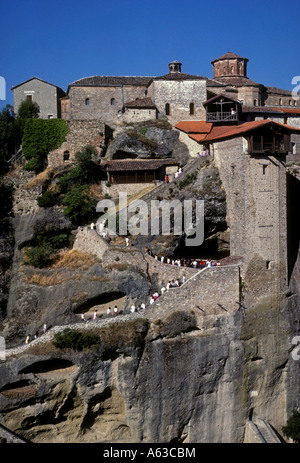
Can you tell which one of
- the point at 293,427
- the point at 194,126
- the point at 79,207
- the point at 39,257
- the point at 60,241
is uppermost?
the point at 194,126

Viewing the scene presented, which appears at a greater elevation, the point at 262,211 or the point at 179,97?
the point at 179,97

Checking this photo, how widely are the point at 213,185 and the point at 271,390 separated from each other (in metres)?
14.2

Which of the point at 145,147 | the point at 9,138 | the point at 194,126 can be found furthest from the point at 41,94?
the point at 194,126

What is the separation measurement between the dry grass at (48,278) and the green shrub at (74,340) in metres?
4.81

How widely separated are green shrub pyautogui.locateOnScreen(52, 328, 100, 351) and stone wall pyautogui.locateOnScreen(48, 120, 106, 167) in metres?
17.3

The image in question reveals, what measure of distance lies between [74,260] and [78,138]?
1214cm

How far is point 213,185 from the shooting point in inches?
1556

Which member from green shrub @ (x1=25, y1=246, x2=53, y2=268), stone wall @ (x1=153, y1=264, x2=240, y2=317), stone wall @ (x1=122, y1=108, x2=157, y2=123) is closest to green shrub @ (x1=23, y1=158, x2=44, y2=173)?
stone wall @ (x1=122, y1=108, x2=157, y2=123)

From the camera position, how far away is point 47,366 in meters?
31.9

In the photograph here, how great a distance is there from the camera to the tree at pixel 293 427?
36562 millimetres

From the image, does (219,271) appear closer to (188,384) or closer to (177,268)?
(177,268)

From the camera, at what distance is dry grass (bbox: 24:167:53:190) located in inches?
1703

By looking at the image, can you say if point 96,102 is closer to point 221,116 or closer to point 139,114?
point 139,114

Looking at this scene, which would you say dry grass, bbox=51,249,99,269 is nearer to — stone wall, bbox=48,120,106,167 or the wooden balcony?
stone wall, bbox=48,120,106,167
